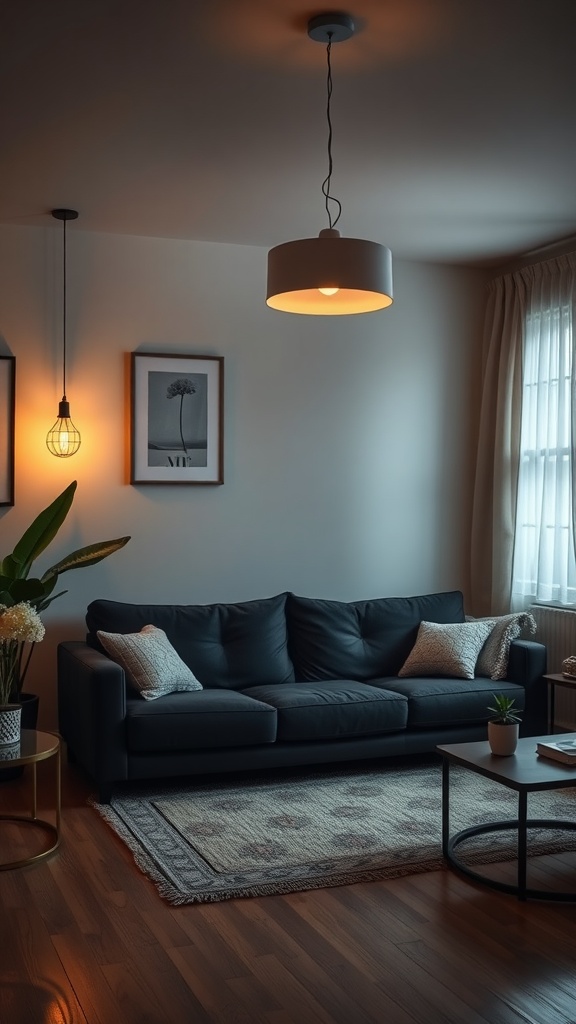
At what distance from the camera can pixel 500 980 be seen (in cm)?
274

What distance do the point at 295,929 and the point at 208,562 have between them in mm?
2830

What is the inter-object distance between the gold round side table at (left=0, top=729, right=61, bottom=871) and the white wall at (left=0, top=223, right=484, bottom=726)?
128cm

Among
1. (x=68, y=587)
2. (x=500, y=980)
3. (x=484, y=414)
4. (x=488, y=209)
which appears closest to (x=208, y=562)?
(x=68, y=587)

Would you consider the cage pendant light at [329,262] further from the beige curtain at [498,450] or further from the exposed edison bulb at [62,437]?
the beige curtain at [498,450]

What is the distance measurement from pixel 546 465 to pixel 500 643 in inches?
43.5

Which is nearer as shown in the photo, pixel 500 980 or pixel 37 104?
pixel 500 980

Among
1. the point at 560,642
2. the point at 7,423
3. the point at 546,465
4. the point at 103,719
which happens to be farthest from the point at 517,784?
the point at 7,423

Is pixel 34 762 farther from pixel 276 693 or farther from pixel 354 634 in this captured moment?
pixel 354 634

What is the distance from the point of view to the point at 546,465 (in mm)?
5730

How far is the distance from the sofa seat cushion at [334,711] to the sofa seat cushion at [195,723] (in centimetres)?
9

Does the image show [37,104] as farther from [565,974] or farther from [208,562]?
[565,974]

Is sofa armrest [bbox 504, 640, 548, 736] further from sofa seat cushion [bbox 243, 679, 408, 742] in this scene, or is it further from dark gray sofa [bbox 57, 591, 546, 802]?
sofa seat cushion [bbox 243, 679, 408, 742]

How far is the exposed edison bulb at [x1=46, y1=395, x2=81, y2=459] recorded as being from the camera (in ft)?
17.3

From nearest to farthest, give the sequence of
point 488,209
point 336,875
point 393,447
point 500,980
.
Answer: point 500,980 → point 336,875 → point 488,209 → point 393,447
